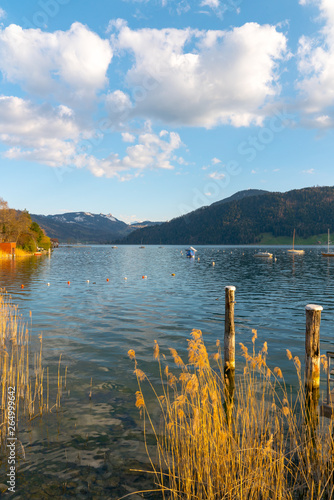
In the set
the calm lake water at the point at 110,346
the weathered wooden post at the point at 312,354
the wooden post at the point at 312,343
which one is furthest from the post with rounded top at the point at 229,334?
the wooden post at the point at 312,343

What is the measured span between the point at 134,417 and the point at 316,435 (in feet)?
16.8

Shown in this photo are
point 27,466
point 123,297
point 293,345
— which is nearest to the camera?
point 27,466

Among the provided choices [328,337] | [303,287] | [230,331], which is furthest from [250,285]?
[230,331]

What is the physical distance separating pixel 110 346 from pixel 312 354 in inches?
449

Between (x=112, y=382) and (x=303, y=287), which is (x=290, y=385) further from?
(x=303, y=287)

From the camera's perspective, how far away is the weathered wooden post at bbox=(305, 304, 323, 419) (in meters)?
8.59

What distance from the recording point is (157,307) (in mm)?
29656

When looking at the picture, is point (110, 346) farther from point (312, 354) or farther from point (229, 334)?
point (312, 354)

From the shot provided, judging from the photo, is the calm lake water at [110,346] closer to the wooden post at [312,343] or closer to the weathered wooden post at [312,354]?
the weathered wooden post at [312,354]

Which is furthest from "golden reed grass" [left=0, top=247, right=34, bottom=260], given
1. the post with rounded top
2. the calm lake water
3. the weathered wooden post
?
the weathered wooden post

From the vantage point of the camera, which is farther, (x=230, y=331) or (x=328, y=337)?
(x=328, y=337)

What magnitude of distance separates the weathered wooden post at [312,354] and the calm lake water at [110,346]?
13.3ft

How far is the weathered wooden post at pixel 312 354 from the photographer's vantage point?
338 inches

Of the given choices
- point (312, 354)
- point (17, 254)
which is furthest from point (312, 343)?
point (17, 254)
